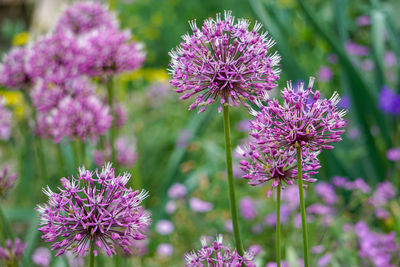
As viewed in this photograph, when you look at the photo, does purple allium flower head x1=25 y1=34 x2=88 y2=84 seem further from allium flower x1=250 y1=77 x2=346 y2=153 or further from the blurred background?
allium flower x1=250 y1=77 x2=346 y2=153

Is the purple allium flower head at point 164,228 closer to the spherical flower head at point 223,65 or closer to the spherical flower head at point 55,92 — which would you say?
the spherical flower head at point 55,92

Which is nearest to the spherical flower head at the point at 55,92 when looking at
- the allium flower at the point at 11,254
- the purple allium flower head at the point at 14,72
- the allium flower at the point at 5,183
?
the purple allium flower head at the point at 14,72

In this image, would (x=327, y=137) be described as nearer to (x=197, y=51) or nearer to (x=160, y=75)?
(x=197, y=51)

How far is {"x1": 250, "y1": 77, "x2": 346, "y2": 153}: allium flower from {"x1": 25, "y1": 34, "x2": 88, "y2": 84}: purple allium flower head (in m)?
1.23

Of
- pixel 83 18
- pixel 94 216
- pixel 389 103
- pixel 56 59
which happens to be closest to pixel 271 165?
pixel 94 216

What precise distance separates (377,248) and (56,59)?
1.71 meters

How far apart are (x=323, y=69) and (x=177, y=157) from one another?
166 centimetres

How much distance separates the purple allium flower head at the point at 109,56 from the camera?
200cm

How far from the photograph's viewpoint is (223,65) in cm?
101

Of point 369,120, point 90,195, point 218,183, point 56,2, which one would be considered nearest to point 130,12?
point 218,183

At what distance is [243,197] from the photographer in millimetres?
3387

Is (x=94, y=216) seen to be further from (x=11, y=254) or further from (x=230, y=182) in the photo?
(x=11, y=254)

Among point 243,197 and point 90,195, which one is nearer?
point 90,195

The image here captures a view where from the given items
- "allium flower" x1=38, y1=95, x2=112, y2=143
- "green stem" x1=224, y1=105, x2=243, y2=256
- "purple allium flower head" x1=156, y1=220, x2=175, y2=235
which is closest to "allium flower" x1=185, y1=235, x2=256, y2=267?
"green stem" x1=224, y1=105, x2=243, y2=256
